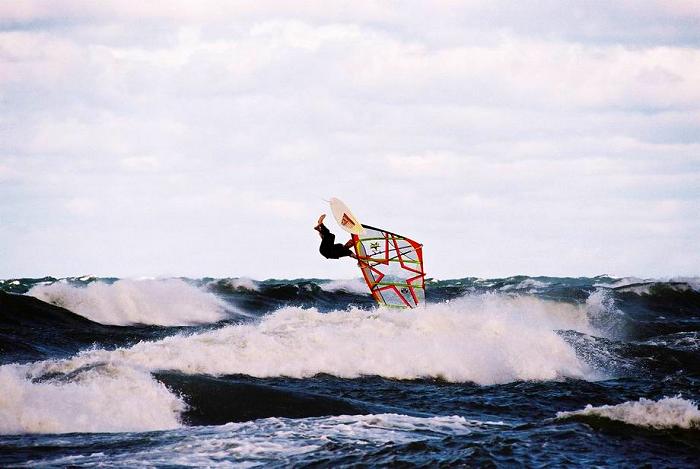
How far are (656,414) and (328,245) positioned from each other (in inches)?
374

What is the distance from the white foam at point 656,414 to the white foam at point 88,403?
16.5 feet

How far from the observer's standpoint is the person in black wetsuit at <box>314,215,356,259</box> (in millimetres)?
17438

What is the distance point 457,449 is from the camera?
848 cm

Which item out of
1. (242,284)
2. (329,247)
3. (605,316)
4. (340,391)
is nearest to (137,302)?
(329,247)

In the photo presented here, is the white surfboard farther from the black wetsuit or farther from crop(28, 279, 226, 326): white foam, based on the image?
crop(28, 279, 226, 326): white foam

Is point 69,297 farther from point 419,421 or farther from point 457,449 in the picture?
point 457,449

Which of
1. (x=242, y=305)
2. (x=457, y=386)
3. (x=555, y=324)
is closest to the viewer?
(x=457, y=386)

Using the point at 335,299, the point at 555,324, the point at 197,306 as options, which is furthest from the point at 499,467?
the point at 335,299

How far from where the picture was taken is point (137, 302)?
24.9 metres

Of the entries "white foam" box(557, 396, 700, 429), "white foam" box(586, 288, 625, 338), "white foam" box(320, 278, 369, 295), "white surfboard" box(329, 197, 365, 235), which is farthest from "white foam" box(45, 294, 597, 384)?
"white foam" box(320, 278, 369, 295)

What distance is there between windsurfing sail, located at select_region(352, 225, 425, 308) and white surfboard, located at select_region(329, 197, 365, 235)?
1009 mm

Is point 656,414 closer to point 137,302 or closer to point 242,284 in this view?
point 137,302

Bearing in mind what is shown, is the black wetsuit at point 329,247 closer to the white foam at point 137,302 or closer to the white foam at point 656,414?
the white foam at point 137,302

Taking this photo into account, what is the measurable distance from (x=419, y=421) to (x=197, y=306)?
17.8 m
